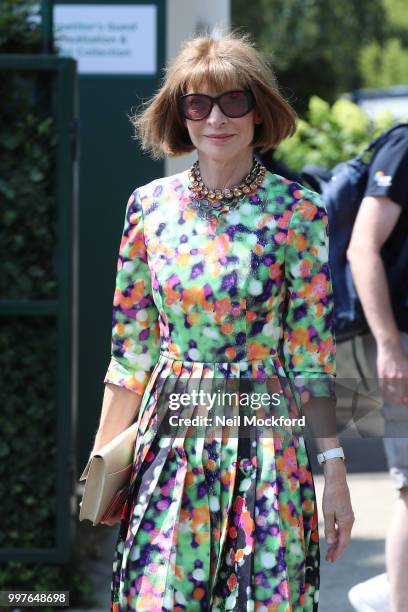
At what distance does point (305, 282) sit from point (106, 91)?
3.53 metres

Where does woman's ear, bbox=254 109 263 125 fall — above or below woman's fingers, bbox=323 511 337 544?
above

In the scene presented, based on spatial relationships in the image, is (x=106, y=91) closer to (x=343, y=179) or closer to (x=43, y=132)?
(x=43, y=132)

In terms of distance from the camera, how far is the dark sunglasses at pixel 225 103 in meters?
2.90

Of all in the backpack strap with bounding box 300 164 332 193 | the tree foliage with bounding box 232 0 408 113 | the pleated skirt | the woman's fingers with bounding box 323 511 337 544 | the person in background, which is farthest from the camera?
the tree foliage with bounding box 232 0 408 113

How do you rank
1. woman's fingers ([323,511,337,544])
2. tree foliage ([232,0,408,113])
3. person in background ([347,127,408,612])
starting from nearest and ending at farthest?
woman's fingers ([323,511,337,544])
person in background ([347,127,408,612])
tree foliage ([232,0,408,113])

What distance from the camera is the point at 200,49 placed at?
2949 millimetres

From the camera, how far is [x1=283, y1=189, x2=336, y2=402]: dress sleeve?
2.88 meters

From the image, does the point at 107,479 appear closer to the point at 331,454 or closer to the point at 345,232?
the point at 331,454

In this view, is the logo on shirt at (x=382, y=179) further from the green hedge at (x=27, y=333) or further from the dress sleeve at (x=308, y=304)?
the green hedge at (x=27, y=333)

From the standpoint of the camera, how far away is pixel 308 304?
114 inches

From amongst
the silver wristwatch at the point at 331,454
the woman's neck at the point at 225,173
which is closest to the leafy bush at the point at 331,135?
the woman's neck at the point at 225,173

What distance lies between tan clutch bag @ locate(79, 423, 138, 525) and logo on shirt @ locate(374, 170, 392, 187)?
4.90 feet

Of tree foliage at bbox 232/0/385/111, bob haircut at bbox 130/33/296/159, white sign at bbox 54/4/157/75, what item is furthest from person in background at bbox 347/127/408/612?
tree foliage at bbox 232/0/385/111

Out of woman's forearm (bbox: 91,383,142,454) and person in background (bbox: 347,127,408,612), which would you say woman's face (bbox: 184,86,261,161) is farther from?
person in background (bbox: 347,127,408,612)
